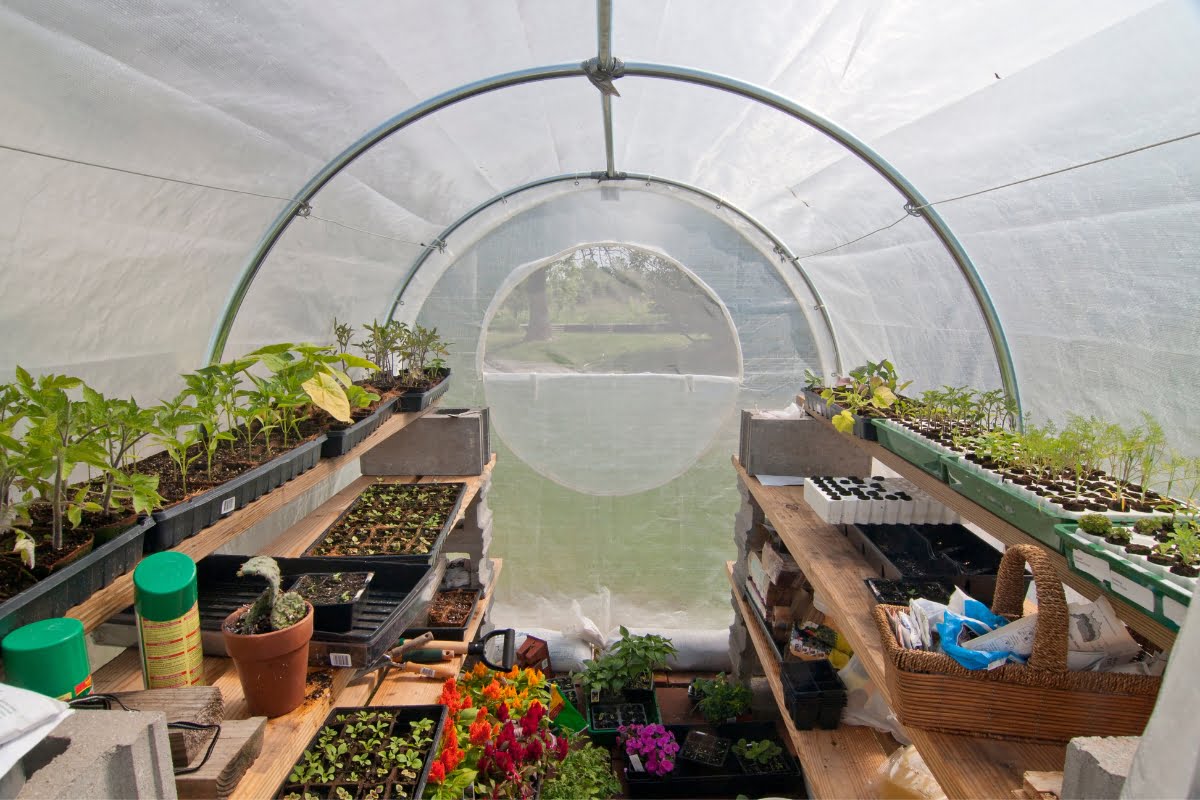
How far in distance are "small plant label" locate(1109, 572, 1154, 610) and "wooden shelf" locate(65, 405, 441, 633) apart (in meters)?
1.89

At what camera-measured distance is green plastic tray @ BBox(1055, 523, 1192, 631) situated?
1.09 meters

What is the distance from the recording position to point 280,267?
2809mm

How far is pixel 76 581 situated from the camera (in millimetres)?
1226

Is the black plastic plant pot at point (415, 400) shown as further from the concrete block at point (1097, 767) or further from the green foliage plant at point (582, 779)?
the concrete block at point (1097, 767)

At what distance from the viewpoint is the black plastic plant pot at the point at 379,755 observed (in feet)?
5.28

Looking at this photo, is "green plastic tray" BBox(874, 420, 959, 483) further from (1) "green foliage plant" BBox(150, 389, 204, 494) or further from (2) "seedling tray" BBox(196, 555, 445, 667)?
(1) "green foliage plant" BBox(150, 389, 204, 494)

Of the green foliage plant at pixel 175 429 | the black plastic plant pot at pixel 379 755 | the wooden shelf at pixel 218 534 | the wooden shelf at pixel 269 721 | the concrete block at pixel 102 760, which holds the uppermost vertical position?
the green foliage plant at pixel 175 429

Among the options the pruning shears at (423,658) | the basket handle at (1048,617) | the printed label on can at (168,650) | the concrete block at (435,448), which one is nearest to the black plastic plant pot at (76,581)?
the printed label on can at (168,650)

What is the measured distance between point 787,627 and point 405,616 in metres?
1.85

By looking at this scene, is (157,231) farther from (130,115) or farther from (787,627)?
(787,627)

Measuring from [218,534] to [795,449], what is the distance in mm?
2671

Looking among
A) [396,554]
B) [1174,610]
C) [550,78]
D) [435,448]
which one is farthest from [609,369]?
[1174,610]

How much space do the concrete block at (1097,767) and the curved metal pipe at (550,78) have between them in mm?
1878

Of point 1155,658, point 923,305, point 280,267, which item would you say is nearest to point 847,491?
point 923,305
